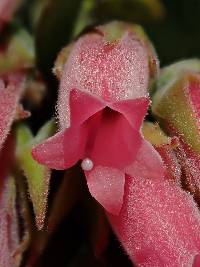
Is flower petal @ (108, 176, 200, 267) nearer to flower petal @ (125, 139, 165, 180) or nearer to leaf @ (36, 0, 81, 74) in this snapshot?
Answer: flower petal @ (125, 139, 165, 180)

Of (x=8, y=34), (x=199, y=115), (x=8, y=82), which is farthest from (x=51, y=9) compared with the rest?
(x=199, y=115)

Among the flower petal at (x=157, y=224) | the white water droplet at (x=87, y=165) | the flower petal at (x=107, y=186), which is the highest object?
the white water droplet at (x=87, y=165)

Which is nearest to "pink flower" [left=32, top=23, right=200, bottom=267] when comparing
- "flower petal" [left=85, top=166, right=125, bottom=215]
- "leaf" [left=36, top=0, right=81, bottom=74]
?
"flower petal" [left=85, top=166, right=125, bottom=215]

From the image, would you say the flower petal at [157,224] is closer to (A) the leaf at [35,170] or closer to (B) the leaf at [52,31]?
(A) the leaf at [35,170]

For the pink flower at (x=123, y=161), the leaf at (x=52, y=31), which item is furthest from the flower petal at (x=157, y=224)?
the leaf at (x=52, y=31)

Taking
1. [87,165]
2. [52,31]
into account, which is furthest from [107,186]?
[52,31]

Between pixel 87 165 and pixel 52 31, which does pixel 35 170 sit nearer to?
pixel 87 165
